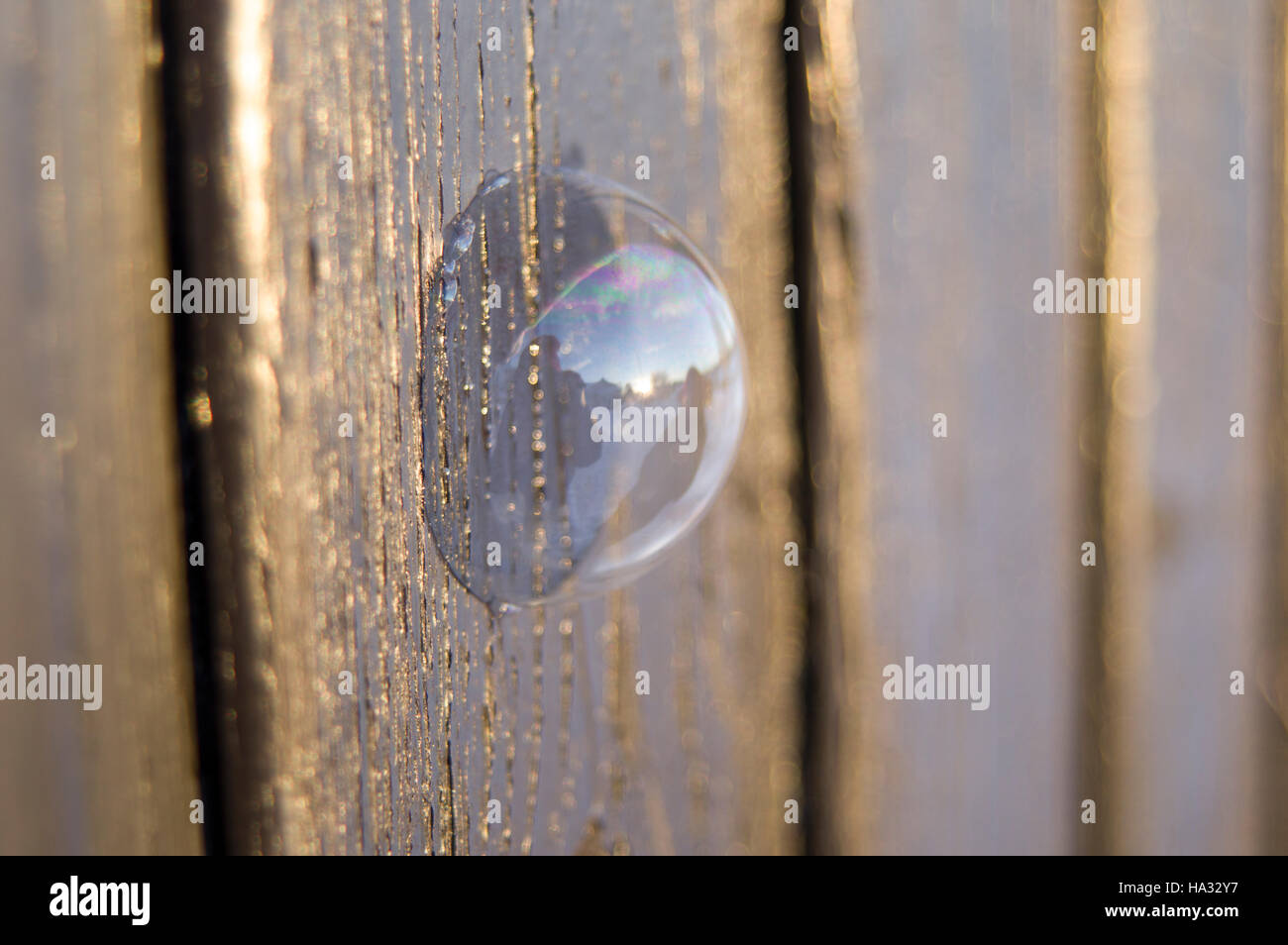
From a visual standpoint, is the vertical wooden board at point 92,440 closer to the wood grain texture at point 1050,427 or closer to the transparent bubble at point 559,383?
the transparent bubble at point 559,383

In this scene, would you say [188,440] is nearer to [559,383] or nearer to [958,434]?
[559,383]

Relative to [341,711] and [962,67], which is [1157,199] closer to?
[962,67]

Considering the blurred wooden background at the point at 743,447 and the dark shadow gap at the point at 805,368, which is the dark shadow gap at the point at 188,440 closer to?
the blurred wooden background at the point at 743,447

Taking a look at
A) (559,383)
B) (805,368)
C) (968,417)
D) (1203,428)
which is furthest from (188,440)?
(1203,428)

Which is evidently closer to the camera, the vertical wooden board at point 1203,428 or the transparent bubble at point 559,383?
the transparent bubble at point 559,383

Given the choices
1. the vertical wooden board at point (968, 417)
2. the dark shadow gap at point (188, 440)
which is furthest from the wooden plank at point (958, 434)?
the dark shadow gap at point (188, 440)
